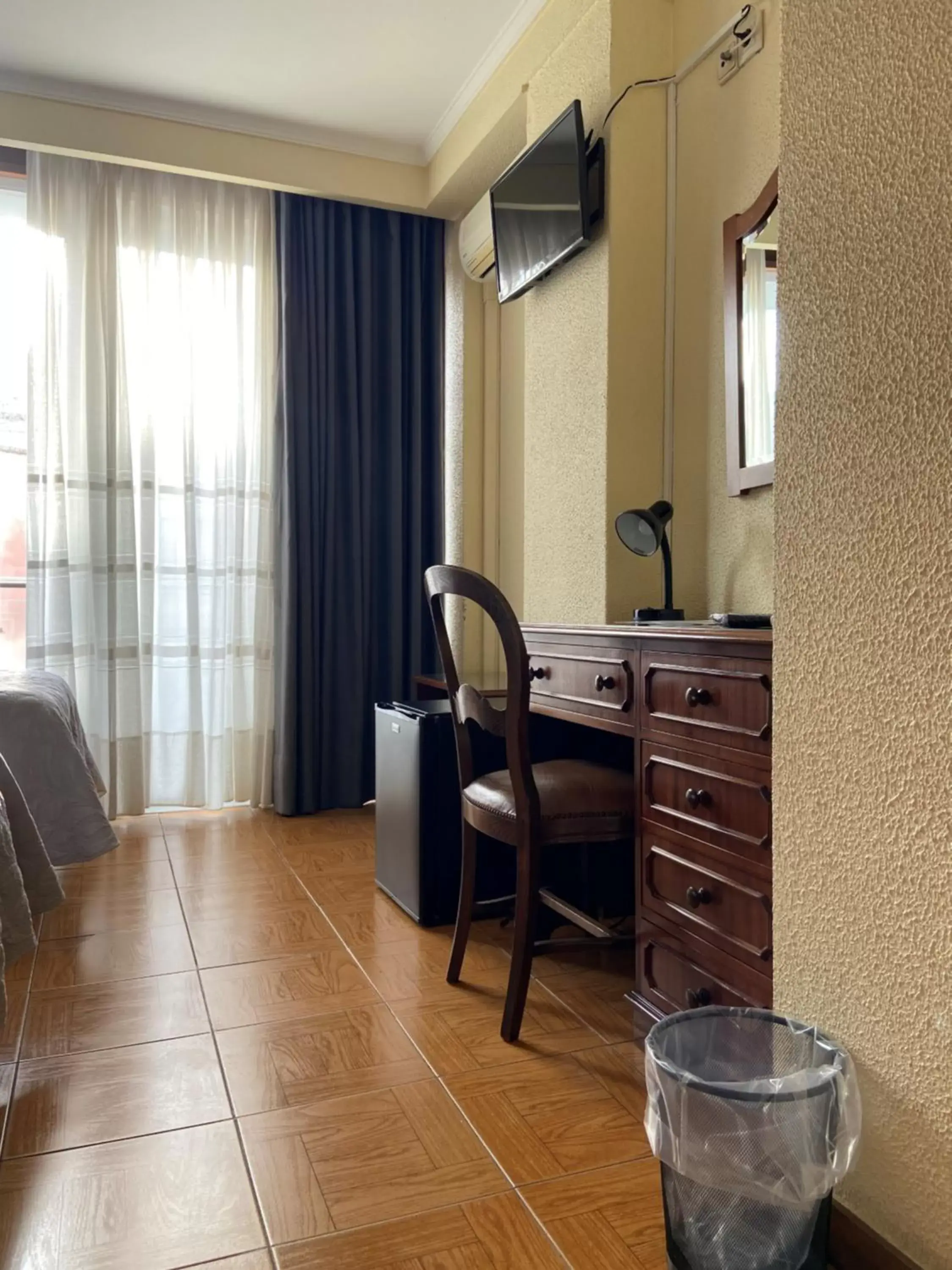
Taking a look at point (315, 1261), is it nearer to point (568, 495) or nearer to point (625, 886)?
point (625, 886)

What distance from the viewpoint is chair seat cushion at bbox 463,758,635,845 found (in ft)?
6.15

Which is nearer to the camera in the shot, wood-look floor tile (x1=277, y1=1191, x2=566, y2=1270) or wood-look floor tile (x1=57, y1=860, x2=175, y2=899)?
wood-look floor tile (x1=277, y1=1191, x2=566, y2=1270)

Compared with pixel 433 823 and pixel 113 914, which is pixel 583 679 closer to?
pixel 433 823

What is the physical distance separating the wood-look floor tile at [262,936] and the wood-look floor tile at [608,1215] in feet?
3.61

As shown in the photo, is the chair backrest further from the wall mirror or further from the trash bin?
the wall mirror

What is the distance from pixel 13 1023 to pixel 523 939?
1055 millimetres

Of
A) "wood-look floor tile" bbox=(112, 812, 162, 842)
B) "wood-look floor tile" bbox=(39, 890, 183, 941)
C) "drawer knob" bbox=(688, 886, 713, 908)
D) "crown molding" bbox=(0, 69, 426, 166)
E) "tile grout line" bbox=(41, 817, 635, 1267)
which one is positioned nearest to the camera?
"tile grout line" bbox=(41, 817, 635, 1267)

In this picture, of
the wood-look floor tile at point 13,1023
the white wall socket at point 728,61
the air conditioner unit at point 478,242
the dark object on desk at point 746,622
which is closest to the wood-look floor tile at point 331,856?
the wood-look floor tile at point 13,1023

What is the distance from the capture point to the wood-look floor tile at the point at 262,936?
91.0 inches

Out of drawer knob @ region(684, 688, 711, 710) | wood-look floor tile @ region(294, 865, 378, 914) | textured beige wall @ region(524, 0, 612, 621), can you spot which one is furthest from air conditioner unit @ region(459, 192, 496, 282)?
drawer knob @ region(684, 688, 711, 710)

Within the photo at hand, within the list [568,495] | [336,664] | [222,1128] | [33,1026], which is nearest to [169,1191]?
[222,1128]

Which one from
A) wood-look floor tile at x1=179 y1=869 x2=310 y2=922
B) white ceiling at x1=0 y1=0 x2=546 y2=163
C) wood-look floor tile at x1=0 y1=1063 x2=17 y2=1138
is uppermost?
white ceiling at x1=0 y1=0 x2=546 y2=163

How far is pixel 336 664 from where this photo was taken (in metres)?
3.97

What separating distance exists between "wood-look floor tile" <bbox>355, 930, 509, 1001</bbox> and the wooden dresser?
39 centimetres
